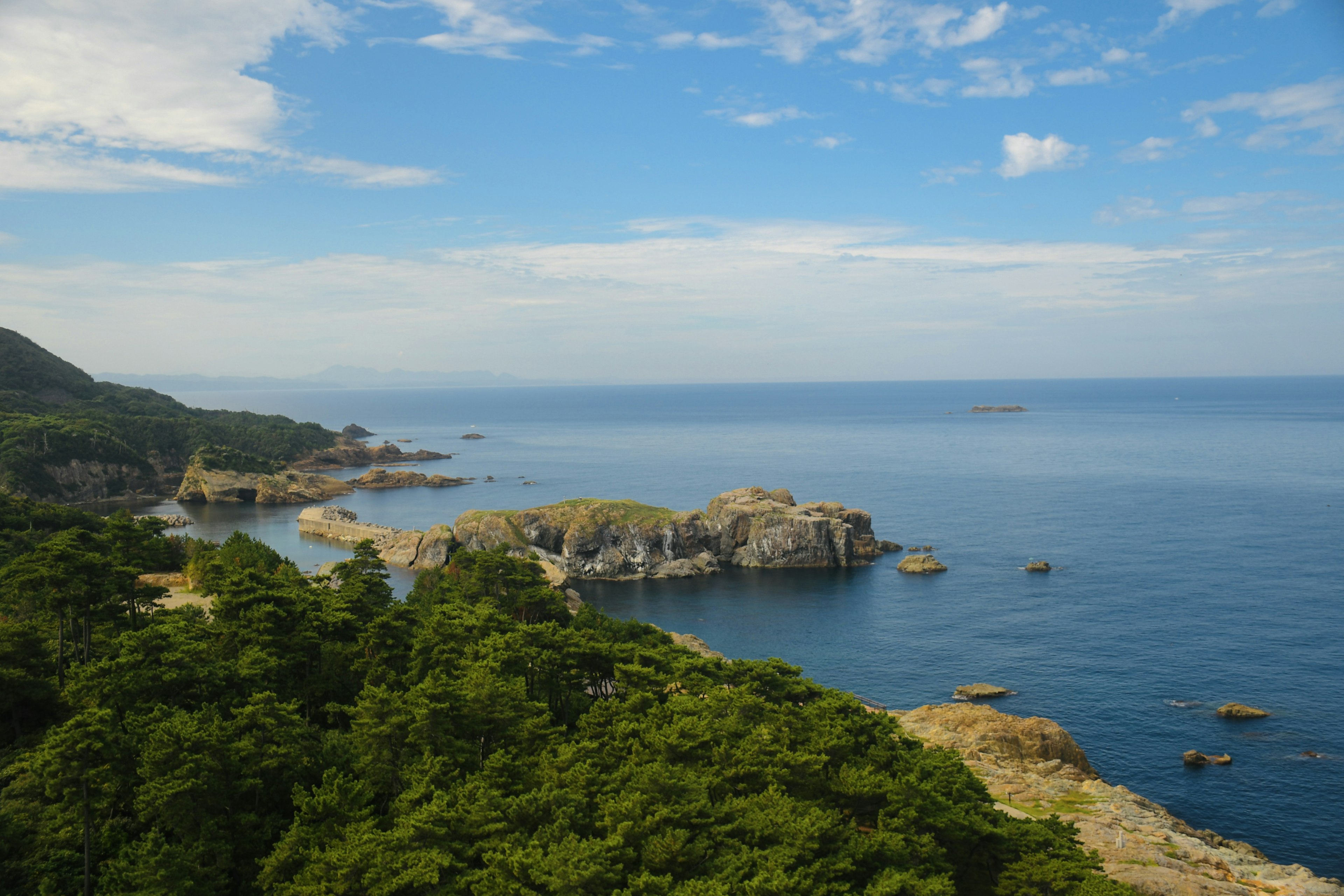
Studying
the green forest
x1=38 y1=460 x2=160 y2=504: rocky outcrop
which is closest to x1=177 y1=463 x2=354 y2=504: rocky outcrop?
x1=38 y1=460 x2=160 y2=504: rocky outcrop

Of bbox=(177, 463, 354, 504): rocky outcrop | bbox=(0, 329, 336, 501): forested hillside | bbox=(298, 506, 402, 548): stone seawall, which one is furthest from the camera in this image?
bbox=(177, 463, 354, 504): rocky outcrop

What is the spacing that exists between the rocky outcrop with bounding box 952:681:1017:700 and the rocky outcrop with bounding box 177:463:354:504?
420ft

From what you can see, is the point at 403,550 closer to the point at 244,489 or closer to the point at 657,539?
the point at 657,539

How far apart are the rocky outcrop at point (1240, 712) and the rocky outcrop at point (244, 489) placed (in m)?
143

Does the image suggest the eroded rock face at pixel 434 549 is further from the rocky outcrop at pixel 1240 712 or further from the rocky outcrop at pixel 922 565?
the rocky outcrop at pixel 1240 712

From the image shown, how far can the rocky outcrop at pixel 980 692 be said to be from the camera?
183 feet

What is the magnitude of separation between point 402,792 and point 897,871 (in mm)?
16525

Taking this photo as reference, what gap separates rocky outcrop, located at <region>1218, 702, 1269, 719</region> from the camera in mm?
50375

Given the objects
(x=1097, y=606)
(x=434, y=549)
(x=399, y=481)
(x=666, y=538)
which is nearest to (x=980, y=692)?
(x=1097, y=606)

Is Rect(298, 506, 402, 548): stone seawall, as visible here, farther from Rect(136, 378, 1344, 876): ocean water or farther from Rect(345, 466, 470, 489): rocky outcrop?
Rect(345, 466, 470, 489): rocky outcrop

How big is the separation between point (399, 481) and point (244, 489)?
2948cm

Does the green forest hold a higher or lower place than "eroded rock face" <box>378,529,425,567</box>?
higher

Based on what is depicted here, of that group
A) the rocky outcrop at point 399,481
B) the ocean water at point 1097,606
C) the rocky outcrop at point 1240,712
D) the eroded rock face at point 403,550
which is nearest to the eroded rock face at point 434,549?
the eroded rock face at point 403,550

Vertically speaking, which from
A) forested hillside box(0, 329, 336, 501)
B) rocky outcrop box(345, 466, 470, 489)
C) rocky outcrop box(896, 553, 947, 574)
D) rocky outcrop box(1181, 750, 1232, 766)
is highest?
forested hillside box(0, 329, 336, 501)
